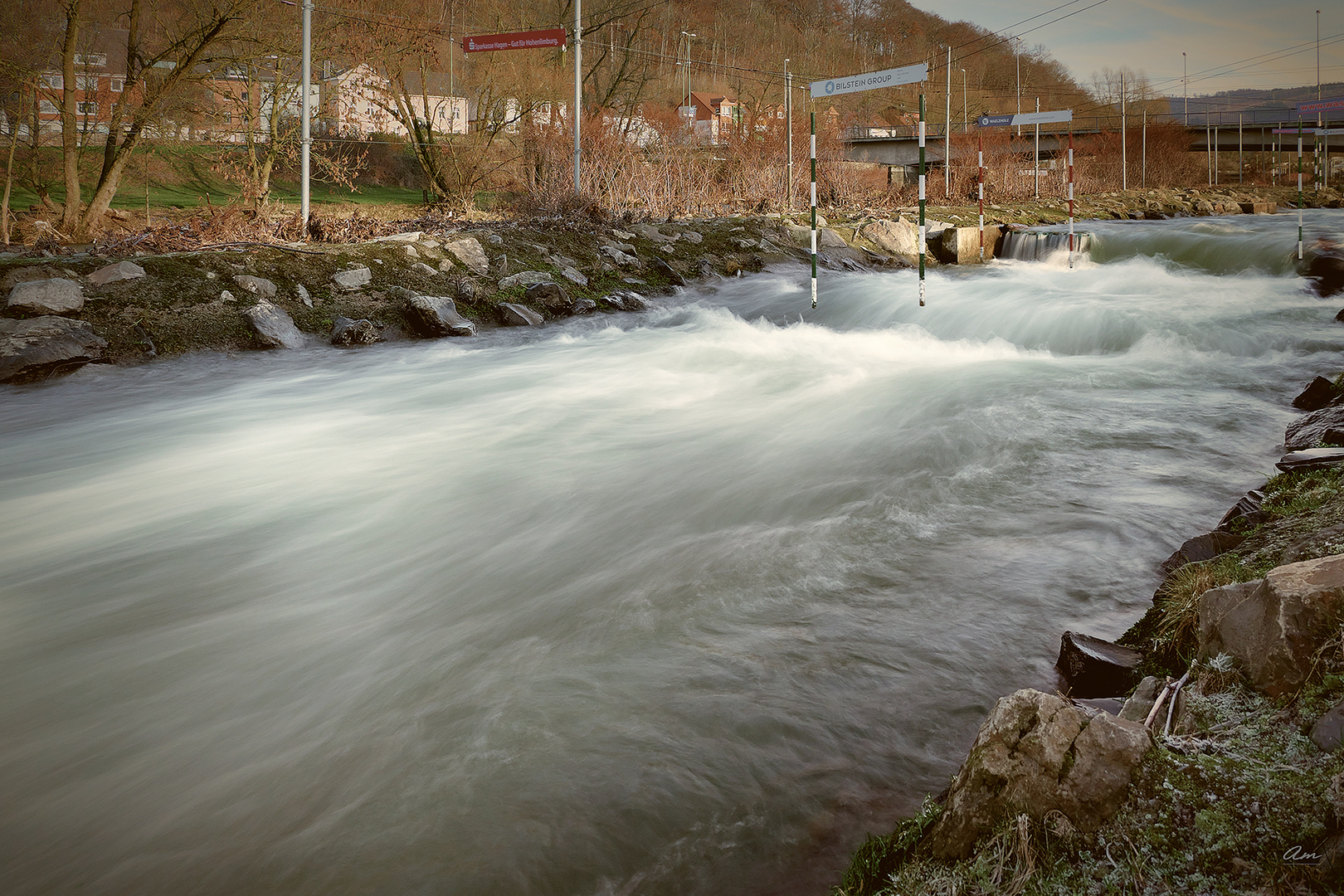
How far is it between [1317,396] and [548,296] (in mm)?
8958

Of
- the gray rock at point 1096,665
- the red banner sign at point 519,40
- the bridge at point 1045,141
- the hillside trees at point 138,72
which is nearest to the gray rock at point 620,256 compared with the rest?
the red banner sign at point 519,40

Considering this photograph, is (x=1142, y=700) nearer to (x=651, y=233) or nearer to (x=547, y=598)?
(x=547, y=598)

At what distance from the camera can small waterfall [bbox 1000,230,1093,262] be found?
19.6 metres

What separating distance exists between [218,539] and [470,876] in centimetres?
324

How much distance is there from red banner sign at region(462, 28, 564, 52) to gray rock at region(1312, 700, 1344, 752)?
15.9m

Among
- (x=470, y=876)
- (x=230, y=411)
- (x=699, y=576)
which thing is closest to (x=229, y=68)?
(x=230, y=411)

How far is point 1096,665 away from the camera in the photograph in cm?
290

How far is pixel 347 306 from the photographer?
10.7 metres

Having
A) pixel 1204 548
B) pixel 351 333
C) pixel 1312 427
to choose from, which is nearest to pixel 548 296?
pixel 351 333

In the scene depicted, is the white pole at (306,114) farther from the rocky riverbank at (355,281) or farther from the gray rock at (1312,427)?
the gray rock at (1312,427)

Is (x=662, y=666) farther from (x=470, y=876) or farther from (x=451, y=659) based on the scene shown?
(x=470, y=876)

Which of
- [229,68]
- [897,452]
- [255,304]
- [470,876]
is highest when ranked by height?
[229,68]

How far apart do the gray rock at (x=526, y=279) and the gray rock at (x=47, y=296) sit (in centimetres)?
506

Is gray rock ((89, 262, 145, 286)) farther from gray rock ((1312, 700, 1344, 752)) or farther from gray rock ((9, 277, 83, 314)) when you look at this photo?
gray rock ((1312, 700, 1344, 752))
